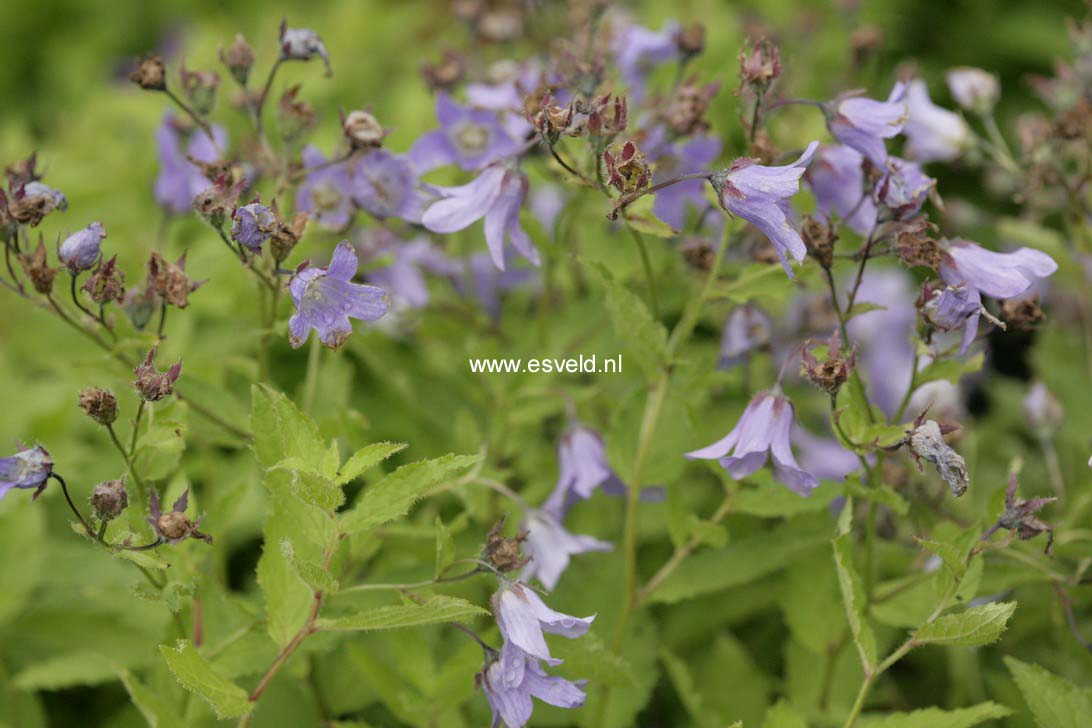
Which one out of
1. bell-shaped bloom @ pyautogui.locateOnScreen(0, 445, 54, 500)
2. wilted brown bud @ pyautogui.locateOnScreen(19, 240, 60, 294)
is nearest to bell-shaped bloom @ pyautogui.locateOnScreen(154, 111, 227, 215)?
wilted brown bud @ pyautogui.locateOnScreen(19, 240, 60, 294)

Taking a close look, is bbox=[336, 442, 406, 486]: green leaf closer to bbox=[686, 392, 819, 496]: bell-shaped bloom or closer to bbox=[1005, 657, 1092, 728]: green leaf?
bbox=[686, 392, 819, 496]: bell-shaped bloom

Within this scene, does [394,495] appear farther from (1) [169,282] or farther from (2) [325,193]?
(2) [325,193]

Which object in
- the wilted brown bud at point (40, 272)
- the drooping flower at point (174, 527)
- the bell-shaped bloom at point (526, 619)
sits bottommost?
the bell-shaped bloom at point (526, 619)

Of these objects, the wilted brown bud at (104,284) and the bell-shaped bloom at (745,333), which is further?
the bell-shaped bloom at (745,333)

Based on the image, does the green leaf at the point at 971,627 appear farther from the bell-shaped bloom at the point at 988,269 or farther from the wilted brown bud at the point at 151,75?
the wilted brown bud at the point at 151,75

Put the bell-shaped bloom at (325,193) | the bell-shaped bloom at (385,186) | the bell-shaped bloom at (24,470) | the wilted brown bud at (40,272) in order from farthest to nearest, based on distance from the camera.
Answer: the bell-shaped bloom at (325,193) < the bell-shaped bloom at (385,186) < the wilted brown bud at (40,272) < the bell-shaped bloom at (24,470)

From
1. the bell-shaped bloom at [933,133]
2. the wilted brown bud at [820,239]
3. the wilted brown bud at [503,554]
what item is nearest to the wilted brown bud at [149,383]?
the wilted brown bud at [503,554]
